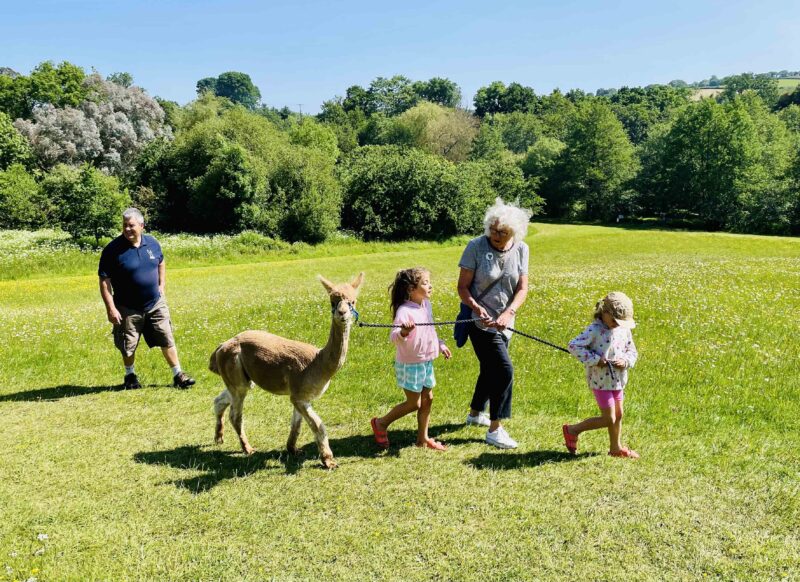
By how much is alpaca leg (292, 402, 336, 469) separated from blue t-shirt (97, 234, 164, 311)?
14.9 ft

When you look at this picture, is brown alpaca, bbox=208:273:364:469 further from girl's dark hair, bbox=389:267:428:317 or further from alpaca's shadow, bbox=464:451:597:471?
alpaca's shadow, bbox=464:451:597:471

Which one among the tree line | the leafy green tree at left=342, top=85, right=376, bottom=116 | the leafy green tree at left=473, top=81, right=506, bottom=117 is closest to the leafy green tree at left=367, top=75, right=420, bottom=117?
the leafy green tree at left=342, top=85, right=376, bottom=116

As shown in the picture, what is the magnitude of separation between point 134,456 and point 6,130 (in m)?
68.0

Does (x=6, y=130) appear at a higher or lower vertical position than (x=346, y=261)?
higher

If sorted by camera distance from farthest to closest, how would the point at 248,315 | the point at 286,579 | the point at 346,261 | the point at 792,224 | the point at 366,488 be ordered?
the point at 792,224 → the point at 346,261 → the point at 248,315 → the point at 366,488 → the point at 286,579

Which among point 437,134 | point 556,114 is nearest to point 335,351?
point 437,134

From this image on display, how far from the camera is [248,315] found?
14.5 meters

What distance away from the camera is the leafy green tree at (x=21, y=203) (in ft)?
147

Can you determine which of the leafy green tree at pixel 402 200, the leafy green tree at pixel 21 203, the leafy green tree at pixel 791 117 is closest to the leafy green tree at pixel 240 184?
the leafy green tree at pixel 402 200

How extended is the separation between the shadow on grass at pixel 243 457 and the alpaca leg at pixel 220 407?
0.13 metres

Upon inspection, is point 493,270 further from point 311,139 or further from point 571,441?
point 311,139

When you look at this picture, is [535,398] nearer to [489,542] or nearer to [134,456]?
[489,542]

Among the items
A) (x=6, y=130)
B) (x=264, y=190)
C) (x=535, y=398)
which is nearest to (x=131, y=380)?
(x=535, y=398)

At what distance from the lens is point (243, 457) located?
645 centimetres
